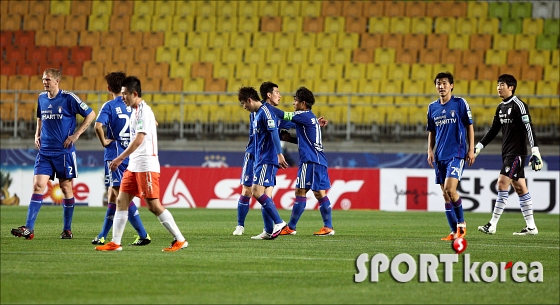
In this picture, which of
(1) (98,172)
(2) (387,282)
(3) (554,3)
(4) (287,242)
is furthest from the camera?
(3) (554,3)

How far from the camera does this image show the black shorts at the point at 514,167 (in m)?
12.6

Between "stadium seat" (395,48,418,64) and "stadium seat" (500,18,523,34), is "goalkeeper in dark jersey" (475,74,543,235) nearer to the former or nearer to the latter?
"stadium seat" (395,48,418,64)

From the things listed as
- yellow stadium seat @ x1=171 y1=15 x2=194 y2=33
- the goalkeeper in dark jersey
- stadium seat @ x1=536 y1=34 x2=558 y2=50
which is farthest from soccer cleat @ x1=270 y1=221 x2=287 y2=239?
yellow stadium seat @ x1=171 y1=15 x2=194 y2=33

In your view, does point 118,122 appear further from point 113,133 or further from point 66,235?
point 66,235

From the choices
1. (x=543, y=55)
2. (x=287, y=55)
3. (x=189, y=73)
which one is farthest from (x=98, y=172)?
(x=543, y=55)

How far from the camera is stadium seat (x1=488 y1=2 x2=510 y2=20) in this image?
87.8 ft

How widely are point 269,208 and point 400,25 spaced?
646 inches

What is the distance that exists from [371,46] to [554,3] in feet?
20.0

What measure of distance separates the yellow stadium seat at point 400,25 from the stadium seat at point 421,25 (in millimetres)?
157

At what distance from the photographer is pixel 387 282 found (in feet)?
23.3

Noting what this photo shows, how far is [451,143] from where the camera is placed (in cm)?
1112

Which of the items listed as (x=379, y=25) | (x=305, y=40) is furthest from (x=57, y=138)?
(x=379, y=25)

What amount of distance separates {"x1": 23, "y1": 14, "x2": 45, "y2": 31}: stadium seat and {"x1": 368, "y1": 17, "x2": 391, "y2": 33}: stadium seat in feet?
34.8

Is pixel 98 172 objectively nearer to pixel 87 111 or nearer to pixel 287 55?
pixel 287 55
